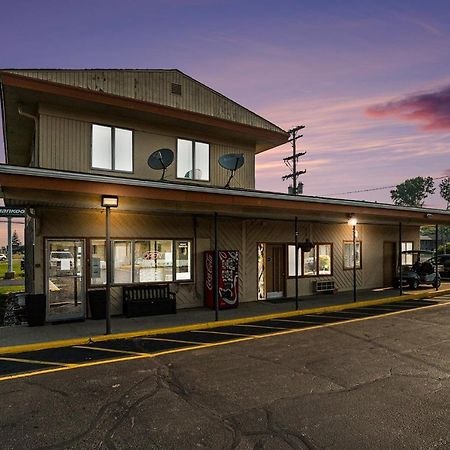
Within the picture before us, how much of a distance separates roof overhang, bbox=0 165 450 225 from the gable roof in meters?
4.72

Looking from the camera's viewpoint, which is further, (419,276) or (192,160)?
(419,276)

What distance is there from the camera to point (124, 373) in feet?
24.1

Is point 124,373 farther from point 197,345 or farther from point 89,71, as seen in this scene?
point 89,71

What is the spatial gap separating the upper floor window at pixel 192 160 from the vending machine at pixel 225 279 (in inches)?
134

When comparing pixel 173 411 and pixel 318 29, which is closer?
pixel 173 411

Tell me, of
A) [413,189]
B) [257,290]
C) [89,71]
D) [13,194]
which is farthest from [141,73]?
[413,189]

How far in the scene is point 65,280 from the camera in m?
12.3

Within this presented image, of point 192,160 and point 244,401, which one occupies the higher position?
point 192,160

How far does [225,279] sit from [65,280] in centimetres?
550

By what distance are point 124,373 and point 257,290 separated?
971 cm

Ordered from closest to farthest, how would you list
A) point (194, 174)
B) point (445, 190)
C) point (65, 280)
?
point (65, 280)
point (194, 174)
point (445, 190)

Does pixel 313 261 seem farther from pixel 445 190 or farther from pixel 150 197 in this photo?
pixel 445 190

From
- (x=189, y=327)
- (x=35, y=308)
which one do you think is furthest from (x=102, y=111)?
(x=189, y=327)

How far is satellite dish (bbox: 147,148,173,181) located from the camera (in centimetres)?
1364
